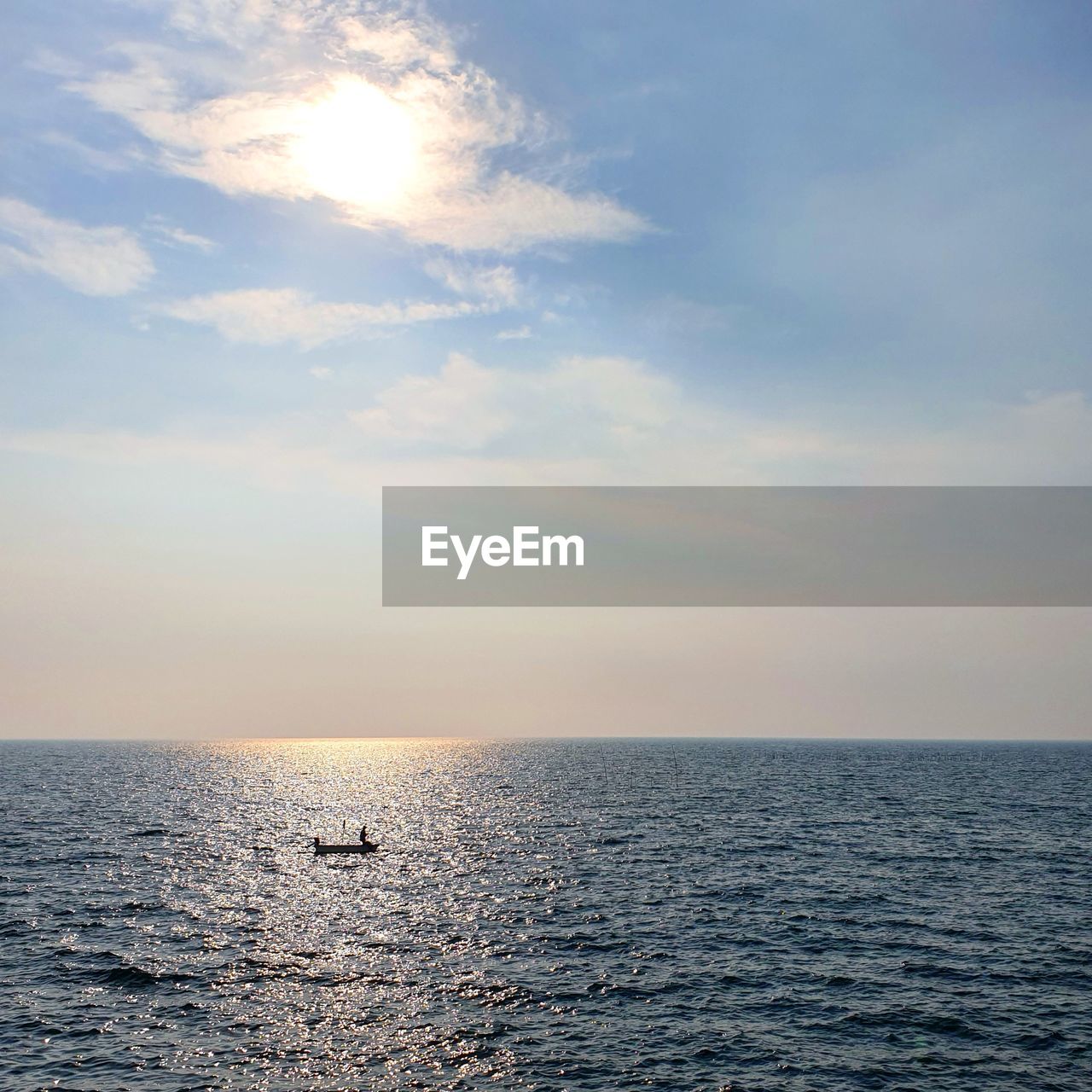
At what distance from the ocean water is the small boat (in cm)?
109

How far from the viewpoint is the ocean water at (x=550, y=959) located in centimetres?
3431

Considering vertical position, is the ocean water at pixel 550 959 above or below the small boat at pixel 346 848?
above

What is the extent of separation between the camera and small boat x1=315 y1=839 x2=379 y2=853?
8044 centimetres

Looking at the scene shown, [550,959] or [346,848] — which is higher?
[550,959]

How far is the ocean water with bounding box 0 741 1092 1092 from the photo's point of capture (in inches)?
1351

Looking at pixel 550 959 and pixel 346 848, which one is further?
pixel 346 848

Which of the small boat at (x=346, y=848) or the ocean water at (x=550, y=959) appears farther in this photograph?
the small boat at (x=346, y=848)

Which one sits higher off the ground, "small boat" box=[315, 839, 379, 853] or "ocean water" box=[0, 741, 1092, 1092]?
"ocean water" box=[0, 741, 1092, 1092]

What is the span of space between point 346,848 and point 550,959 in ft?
131

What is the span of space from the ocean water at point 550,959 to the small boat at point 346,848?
1093mm

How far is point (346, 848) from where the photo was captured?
81.3m

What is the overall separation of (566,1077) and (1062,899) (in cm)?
4945

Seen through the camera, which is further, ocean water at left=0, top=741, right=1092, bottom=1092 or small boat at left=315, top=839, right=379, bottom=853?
small boat at left=315, top=839, right=379, bottom=853

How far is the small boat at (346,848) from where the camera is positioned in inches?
3167
